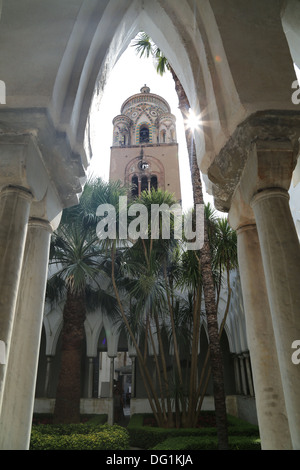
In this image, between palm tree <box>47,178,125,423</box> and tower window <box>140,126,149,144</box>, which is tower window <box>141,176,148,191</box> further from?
palm tree <box>47,178,125,423</box>

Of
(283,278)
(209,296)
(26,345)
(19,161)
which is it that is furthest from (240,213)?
(209,296)

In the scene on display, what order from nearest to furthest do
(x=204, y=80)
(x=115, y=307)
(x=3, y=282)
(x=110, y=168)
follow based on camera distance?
(x=3, y=282) < (x=204, y=80) < (x=115, y=307) < (x=110, y=168)

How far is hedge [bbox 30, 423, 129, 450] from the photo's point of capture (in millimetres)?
6539

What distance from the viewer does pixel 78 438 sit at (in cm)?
672

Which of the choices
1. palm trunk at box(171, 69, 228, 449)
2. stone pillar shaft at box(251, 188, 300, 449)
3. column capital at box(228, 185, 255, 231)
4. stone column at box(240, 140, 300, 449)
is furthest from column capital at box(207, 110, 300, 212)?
palm trunk at box(171, 69, 228, 449)

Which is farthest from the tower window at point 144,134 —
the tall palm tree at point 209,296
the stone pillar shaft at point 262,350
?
the stone pillar shaft at point 262,350

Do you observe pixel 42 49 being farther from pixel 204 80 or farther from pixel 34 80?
pixel 204 80

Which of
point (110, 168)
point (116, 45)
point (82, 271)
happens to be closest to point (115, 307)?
point (82, 271)

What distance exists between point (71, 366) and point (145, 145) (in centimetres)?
2568

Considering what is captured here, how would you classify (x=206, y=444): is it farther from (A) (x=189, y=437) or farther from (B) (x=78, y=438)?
(B) (x=78, y=438)

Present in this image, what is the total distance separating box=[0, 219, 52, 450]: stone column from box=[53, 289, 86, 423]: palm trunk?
22.6 ft
